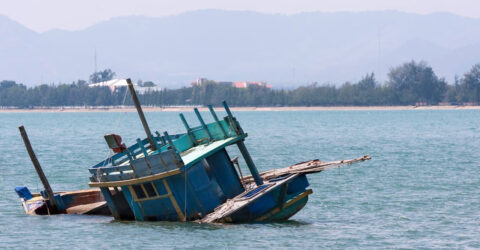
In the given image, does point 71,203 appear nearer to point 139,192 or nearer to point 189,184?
point 139,192

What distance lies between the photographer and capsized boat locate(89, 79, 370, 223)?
3000 cm

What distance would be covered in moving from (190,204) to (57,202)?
343 inches

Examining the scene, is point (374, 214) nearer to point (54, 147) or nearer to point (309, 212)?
point (309, 212)

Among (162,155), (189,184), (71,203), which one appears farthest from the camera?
(71,203)

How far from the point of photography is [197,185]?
30484mm

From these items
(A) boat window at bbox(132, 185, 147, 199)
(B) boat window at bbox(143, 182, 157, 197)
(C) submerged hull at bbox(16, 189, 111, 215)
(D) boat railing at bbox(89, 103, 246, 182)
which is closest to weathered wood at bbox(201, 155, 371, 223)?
(B) boat window at bbox(143, 182, 157, 197)

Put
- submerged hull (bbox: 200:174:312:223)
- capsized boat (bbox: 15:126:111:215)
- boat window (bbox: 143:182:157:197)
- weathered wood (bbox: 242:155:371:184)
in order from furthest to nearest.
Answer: capsized boat (bbox: 15:126:111:215) → weathered wood (bbox: 242:155:371:184) → boat window (bbox: 143:182:157:197) → submerged hull (bbox: 200:174:312:223)

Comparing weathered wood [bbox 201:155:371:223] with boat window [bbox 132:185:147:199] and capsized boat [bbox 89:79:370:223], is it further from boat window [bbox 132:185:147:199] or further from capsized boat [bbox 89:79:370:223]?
boat window [bbox 132:185:147:199]

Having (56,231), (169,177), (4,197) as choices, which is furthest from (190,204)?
(4,197)

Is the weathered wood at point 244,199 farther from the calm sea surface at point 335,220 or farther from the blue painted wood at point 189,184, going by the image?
the calm sea surface at point 335,220

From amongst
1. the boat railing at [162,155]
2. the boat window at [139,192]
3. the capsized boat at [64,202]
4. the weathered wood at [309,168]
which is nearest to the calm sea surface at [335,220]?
the capsized boat at [64,202]

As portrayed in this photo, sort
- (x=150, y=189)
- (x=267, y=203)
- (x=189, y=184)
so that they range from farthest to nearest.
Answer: (x=267, y=203) → (x=150, y=189) → (x=189, y=184)

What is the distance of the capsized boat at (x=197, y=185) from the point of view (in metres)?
30.0

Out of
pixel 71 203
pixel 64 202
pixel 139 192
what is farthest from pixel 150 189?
pixel 64 202
